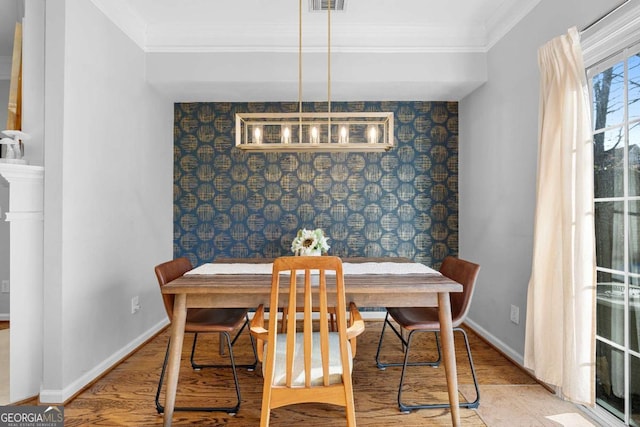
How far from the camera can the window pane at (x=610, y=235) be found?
193cm

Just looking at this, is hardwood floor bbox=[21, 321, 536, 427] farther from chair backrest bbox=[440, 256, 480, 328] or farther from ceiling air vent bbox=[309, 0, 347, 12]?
ceiling air vent bbox=[309, 0, 347, 12]

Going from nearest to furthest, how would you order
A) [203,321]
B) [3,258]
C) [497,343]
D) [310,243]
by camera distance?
[203,321] → [310,243] → [497,343] → [3,258]

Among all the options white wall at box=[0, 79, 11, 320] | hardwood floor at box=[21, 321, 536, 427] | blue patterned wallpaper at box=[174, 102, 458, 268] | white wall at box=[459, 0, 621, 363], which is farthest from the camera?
blue patterned wallpaper at box=[174, 102, 458, 268]

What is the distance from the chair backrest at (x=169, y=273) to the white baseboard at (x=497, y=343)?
7.89ft

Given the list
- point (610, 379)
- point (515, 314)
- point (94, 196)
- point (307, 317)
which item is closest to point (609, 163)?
point (610, 379)

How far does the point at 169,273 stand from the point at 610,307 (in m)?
2.54

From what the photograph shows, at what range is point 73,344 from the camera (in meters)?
2.25

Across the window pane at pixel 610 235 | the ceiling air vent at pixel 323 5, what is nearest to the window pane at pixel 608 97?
the window pane at pixel 610 235

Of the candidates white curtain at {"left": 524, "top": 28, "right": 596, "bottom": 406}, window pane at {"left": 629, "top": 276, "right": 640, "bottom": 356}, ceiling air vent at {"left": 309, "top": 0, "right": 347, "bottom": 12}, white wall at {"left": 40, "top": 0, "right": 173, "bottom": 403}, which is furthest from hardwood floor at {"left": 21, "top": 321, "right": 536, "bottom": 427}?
ceiling air vent at {"left": 309, "top": 0, "right": 347, "bottom": 12}

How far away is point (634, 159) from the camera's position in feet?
6.07

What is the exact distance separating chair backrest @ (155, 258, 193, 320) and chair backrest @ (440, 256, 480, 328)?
1654mm

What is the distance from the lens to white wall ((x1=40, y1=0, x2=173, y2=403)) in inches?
85.1

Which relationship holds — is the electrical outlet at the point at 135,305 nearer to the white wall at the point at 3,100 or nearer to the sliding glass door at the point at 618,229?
the white wall at the point at 3,100

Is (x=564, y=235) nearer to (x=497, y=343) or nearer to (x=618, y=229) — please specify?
(x=618, y=229)
